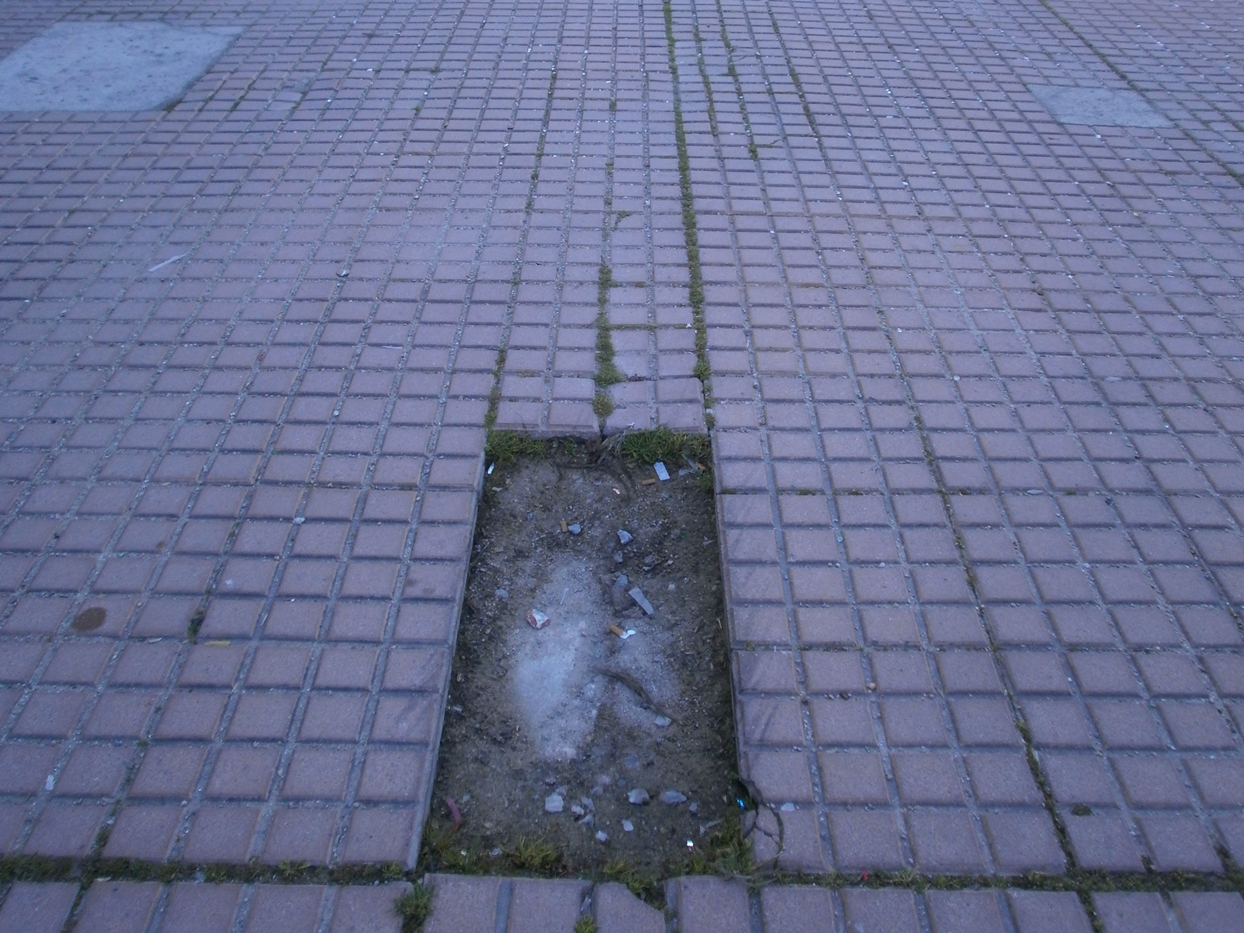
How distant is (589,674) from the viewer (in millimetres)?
2977

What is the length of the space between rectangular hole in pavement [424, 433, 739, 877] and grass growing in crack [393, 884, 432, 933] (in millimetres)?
104

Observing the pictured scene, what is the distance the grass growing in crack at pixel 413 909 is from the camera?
2.33 metres

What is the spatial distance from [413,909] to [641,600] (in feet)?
4.05

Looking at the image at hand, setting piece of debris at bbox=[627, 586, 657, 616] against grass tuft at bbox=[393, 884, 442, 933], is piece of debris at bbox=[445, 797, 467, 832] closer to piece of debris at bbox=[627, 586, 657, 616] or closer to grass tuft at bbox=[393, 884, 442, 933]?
grass tuft at bbox=[393, 884, 442, 933]

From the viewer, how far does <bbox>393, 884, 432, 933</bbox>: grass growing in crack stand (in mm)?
2330

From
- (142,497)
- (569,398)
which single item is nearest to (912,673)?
(569,398)

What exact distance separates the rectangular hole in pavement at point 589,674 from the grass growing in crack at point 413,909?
0.10 m

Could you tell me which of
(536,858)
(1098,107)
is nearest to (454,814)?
(536,858)

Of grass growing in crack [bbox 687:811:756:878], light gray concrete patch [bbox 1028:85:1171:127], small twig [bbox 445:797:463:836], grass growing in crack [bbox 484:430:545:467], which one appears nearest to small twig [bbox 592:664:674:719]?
grass growing in crack [bbox 687:811:756:878]

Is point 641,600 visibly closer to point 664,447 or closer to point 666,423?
point 664,447

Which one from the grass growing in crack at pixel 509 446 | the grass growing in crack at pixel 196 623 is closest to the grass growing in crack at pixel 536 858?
the grass growing in crack at pixel 196 623

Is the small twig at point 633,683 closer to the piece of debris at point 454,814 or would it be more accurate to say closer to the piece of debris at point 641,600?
the piece of debris at point 641,600

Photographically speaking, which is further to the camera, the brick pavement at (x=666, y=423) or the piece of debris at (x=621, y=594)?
the piece of debris at (x=621, y=594)

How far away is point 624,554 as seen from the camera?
10.9 feet
